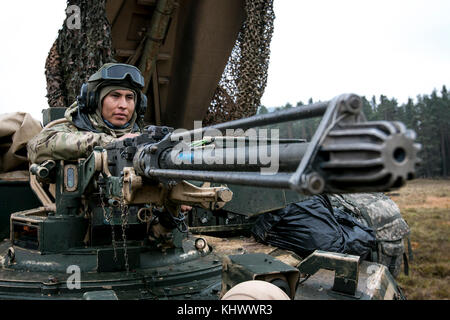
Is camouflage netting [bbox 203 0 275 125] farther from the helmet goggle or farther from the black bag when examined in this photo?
the helmet goggle

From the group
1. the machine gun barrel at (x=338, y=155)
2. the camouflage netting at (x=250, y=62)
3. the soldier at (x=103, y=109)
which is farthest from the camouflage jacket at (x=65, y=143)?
the camouflage netting at (x=250, y=62)

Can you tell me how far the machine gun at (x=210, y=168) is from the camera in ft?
4.33

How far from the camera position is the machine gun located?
1.32 m

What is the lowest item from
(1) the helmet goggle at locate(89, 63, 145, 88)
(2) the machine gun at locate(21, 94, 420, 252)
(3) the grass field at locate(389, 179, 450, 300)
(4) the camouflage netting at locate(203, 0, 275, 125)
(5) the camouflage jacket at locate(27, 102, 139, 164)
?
(3) the grass field at locate(389, 179, 450, 300)

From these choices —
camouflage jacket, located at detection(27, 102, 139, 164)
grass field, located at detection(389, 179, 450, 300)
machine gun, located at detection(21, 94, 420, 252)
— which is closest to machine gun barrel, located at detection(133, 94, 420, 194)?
machine gun, located at detection(21, 94, 420, 252)

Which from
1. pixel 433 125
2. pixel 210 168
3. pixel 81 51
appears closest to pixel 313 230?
pixel 210 168

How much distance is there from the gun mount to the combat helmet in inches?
30.3

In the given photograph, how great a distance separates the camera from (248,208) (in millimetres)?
4895

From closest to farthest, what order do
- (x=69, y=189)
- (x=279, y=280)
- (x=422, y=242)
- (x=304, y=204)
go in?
(x=279, y=280) < (x=69, y=189) < (x=304, y=204) < (x=422, y=242)

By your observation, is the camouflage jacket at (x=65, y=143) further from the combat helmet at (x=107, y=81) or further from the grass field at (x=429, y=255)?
the grass field at (x=429, y=255)

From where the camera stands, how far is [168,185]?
8.74ft
